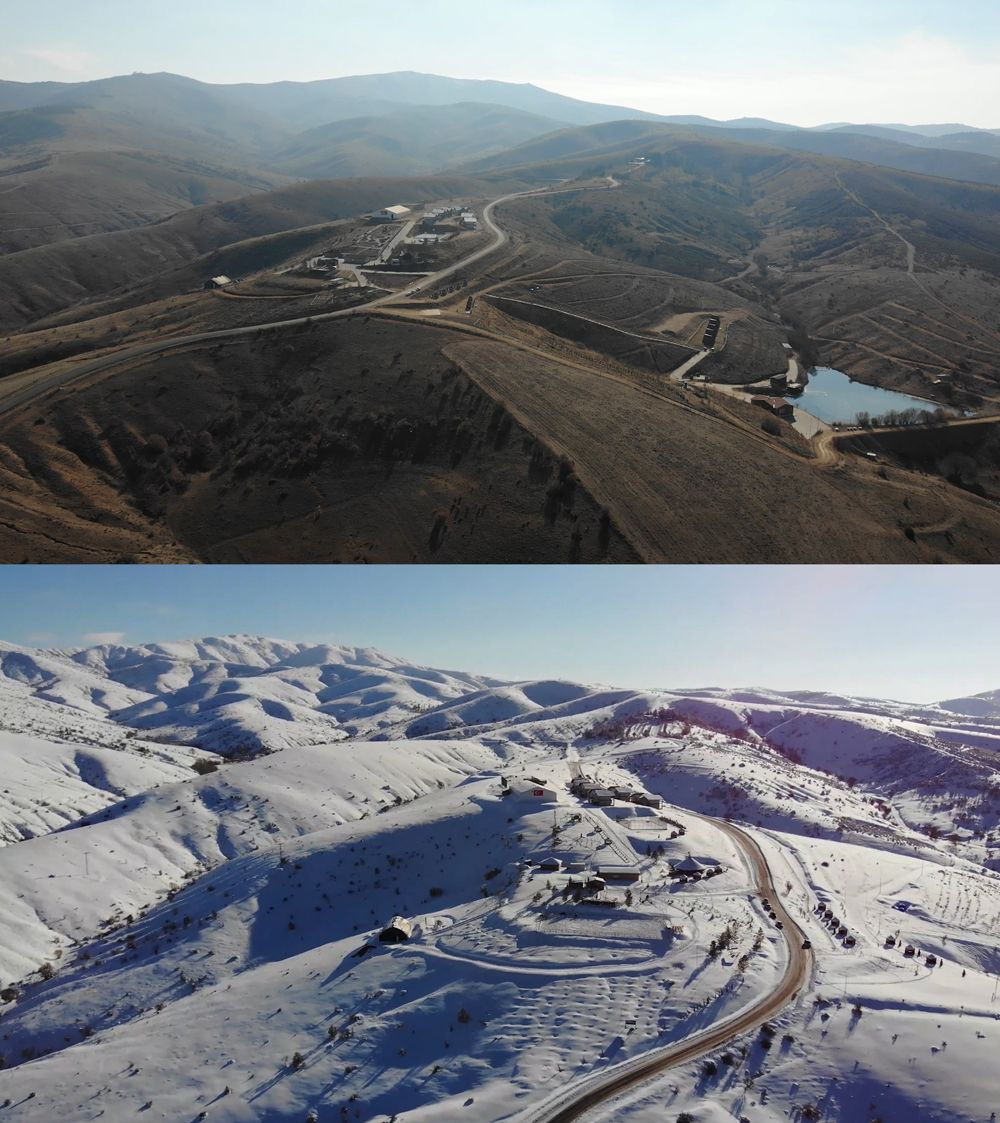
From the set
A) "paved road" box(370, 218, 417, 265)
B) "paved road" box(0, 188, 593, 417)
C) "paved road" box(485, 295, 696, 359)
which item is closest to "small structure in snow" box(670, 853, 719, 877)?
"paved road" box(0, 188, 593, 417)

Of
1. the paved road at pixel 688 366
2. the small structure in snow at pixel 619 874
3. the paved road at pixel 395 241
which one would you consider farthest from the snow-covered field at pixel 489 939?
the paved road at pixel 395 241

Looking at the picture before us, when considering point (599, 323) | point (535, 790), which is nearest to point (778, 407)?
point (599, 323)

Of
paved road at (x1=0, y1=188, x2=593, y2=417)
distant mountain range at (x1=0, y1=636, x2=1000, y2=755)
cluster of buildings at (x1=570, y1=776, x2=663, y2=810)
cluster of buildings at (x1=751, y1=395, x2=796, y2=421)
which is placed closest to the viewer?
cluster of buildings at (x1=570, y1=776, x2=663, y2=810)

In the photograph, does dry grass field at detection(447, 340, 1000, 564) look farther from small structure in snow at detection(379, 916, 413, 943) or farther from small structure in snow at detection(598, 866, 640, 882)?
small structure in snow at detection(379, 916, 413, 943)

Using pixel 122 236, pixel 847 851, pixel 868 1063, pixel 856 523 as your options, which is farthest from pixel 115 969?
pixel 122 236

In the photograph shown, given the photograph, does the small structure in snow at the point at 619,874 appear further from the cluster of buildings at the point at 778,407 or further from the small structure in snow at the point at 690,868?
the cluster of buildings at the point at 778,407

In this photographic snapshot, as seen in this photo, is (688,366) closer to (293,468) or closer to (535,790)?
(293,468)
